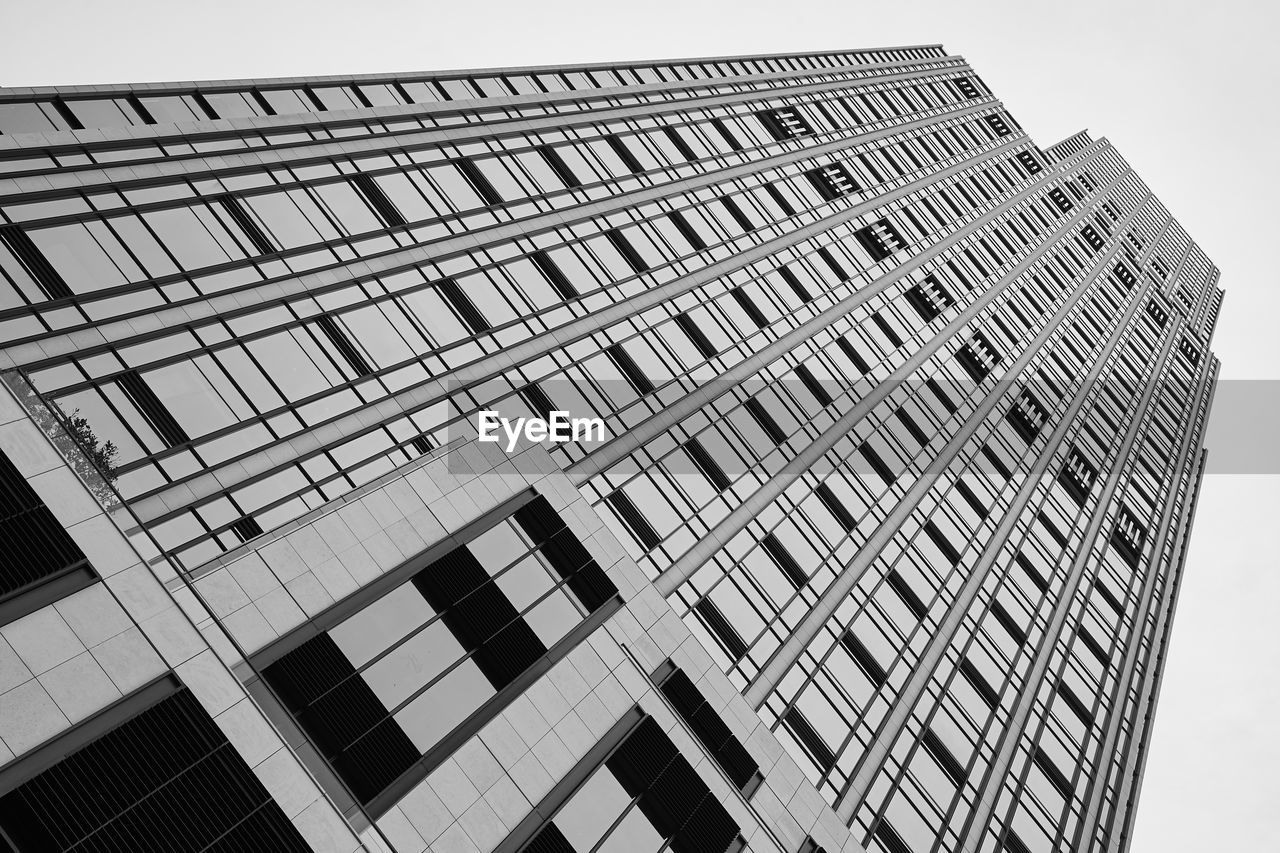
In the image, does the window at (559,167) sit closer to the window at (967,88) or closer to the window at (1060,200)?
the window at (1060,200)

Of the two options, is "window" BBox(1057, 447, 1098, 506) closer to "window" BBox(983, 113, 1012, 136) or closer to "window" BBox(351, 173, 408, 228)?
"window" BBox(351, 173, 408, 228)

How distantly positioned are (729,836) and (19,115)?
2908cm

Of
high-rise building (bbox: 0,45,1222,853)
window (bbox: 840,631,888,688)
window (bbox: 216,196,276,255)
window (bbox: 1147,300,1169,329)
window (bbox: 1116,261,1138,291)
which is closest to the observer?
high-rise building (bbox: 0,45,1222,853)

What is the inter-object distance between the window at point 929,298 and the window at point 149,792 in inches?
2103

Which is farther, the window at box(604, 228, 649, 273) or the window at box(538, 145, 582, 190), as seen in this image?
the window at box(538, 145, 582, 190)

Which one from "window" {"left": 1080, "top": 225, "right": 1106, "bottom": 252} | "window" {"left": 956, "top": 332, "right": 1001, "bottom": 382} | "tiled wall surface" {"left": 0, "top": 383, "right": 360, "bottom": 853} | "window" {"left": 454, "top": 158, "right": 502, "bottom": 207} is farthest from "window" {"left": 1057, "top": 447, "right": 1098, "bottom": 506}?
"tiled wall surface" {"left": 0, "top": 383, "right": 360, "bottom": 853}

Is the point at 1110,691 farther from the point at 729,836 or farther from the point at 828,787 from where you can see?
the point at 729,836

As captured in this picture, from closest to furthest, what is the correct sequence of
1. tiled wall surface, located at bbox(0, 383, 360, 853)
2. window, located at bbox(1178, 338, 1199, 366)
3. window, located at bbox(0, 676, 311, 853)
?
window, located at bbox(0, 676, 311, 853), tiled wall surface, located at bbox(0, 383, 360, 853), window, located at bbox(1178, 338, 1199, 366)

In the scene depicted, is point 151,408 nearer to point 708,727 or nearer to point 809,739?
point 708,727

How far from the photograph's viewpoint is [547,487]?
81.9ft

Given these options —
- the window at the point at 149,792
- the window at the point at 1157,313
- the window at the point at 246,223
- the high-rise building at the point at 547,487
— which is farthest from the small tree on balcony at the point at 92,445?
the window at the point at 1157,313

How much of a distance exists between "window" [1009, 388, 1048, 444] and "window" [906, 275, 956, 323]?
7.45 m

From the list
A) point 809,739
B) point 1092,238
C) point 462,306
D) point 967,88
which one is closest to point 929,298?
point 462,306

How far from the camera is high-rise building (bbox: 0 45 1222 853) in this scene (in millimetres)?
16078
